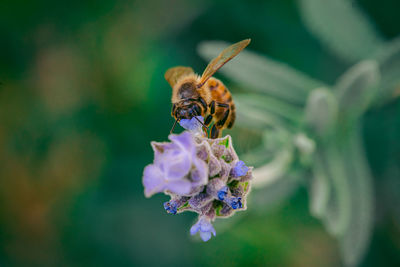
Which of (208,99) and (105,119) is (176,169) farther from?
(105,119)

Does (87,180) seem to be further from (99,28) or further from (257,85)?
(257,85)

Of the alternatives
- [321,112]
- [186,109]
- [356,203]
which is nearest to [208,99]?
[186,109]

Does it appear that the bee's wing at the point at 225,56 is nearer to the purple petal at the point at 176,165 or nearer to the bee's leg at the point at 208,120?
the bee's leg at the point at 208,120

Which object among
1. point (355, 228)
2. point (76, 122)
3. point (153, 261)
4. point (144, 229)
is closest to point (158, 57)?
point (76, 122)

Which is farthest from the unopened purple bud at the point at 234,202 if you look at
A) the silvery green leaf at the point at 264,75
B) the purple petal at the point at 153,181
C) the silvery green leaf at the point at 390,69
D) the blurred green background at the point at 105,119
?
the blurred green background at the point at 105,119

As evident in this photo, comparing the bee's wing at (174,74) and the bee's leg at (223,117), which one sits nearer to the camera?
the bee's leg at (223,117)

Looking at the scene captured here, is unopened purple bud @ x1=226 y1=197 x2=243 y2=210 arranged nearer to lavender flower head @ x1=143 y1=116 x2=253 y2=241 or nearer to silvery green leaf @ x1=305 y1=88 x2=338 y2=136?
lavender flower head @ x1=143 y1=116 x2=253 y2=241
